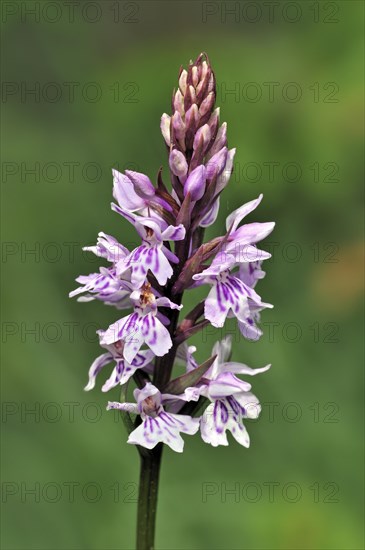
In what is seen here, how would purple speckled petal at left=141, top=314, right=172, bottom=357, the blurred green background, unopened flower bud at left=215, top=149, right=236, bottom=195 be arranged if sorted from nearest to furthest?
purple speckled petal at left=141, top=314, right=172, bottom=357, unopened flower bud at left=215, top=149, right=236, bottom=195, the blurred green background

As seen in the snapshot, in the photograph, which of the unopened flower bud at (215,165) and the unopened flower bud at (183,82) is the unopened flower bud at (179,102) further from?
the unopened flower bud at (215,165)

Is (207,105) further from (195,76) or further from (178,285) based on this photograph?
(178,285)

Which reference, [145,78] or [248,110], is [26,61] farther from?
[248,110]

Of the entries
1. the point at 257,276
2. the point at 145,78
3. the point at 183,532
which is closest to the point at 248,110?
the point at 145,78

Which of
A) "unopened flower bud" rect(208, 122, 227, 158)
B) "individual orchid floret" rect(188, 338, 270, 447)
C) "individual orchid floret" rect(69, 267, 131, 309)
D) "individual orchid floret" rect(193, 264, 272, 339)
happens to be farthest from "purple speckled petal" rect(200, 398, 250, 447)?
"unopened flower bud" rect(208, 122, 227, 158)

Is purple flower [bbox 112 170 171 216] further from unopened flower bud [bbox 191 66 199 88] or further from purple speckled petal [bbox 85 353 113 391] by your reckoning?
purple speckled petal [bbox 85 353 113 391]

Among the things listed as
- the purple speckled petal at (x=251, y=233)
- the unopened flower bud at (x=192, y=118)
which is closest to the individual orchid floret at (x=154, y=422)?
the purple speckled petal at (x=251, y=233)

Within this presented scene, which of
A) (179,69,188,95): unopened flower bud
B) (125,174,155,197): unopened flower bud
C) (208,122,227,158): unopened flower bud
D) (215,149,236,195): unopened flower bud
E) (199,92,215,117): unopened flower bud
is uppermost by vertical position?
(179,69,188,95): unopened flower bud
